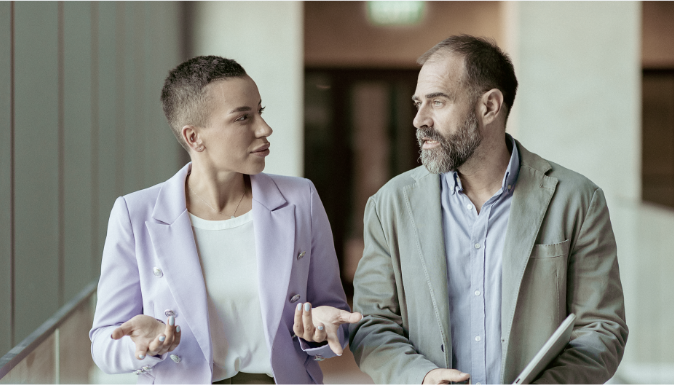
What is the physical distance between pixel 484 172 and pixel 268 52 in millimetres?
3971

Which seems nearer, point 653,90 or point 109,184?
point 109,184

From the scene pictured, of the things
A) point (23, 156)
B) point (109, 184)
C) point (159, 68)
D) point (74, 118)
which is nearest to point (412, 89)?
point (159, 68)

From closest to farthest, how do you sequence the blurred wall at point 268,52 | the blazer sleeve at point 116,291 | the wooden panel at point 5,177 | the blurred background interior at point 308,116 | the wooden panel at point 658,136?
the blazer sleeve at point 116,291, the wooden panel at point 5,177, the blurred background interior at point 308,116, the blurred wall at point 268,52, the wooden panel at point 658,136

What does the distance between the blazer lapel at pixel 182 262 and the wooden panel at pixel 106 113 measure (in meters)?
2.11

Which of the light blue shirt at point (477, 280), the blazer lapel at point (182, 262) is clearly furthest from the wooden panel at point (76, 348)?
the light blue shirt at point (477, 280)

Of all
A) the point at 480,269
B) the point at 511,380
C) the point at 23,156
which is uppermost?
the point at 23,156

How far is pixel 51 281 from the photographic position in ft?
9.82

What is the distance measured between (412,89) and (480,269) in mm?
5832

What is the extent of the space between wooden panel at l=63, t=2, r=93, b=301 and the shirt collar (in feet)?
6.72

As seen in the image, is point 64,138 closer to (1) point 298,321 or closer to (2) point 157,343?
(2) point 157,343

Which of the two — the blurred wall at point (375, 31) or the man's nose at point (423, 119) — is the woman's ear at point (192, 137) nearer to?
the man's nose at point (423, 119)

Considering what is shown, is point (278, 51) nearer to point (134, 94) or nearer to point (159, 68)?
point (159, 68)

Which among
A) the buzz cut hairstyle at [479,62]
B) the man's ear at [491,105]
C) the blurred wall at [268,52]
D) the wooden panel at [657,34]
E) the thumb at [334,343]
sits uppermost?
the wooden panel at [657,34]

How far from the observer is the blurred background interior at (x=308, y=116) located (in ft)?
8.80
